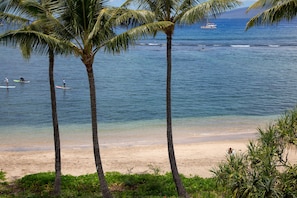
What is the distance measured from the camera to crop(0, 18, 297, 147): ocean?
33812mm

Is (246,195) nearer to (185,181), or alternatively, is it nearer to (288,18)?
(288,18)

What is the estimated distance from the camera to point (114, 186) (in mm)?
17141

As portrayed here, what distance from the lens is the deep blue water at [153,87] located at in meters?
36.9

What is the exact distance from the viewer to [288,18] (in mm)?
14250

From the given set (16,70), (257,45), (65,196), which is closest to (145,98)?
(16,70)

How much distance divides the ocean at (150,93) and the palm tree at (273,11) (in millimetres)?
18042

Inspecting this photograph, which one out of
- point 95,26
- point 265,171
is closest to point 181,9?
point 95,26

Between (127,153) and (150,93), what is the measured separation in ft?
69.1

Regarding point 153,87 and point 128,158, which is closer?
point 128,158

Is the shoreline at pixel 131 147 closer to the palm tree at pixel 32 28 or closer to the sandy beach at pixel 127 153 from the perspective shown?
the sandy beach at pixel 127 153

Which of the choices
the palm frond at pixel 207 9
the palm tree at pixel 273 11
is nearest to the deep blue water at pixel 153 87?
the palm tree at pixel 273 11

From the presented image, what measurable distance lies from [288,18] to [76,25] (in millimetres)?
7027

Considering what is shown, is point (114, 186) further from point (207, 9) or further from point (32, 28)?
point (207, 9)

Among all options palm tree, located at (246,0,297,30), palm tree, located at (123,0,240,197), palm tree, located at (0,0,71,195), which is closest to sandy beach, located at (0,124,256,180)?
palm tree, located at (0,0,71,195)
